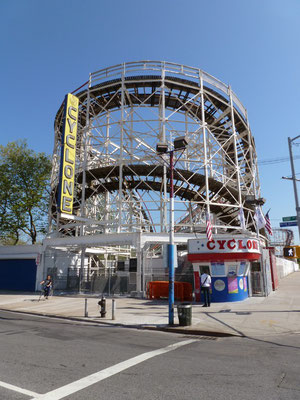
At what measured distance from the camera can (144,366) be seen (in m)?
6.31

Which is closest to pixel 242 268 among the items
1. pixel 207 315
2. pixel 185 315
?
pixel 207 315

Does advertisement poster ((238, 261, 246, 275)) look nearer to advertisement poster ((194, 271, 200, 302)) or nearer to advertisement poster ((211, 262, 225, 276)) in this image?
advertisement poster ((211, 262, 225, 276))

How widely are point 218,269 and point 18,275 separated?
19914mm

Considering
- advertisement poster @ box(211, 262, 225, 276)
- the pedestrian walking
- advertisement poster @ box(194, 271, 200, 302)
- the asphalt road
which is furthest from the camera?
advertisement poster @ box(194, 271, 200, 302)

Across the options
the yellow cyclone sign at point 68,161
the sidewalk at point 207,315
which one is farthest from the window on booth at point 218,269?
the yellow cyclone sign at point 68,161

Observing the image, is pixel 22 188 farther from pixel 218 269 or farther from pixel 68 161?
pixel 218 269

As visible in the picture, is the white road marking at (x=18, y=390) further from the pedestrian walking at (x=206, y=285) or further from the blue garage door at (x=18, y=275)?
the blue garage door at (x=18, y=275)

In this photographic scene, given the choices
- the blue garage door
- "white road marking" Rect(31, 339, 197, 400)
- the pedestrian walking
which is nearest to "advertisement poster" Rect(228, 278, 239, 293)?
the pedestrian walking

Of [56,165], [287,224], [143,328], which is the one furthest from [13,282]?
[287,224]

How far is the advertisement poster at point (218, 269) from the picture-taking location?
55.5ft

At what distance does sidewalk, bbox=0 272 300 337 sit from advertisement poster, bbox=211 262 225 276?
174cm

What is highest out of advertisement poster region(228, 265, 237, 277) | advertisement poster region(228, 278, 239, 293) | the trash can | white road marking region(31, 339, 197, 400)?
advertisement poster region(228, 265, 237, 277)

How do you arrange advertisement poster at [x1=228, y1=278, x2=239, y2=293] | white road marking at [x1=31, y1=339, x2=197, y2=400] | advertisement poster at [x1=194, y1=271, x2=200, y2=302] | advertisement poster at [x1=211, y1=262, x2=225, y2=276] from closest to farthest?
white road marking at [x1=31, y1=339, x2=197, y2=400], advertisement poster at [x1=228, y1=278, x2=239, y2=293], advertisement poster at [x1=211, y1=262, x2=225, y2=276], advertisement poster at [x1=194, y1=271, x2=200, y2=302]

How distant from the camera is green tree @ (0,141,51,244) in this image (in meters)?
31.5
